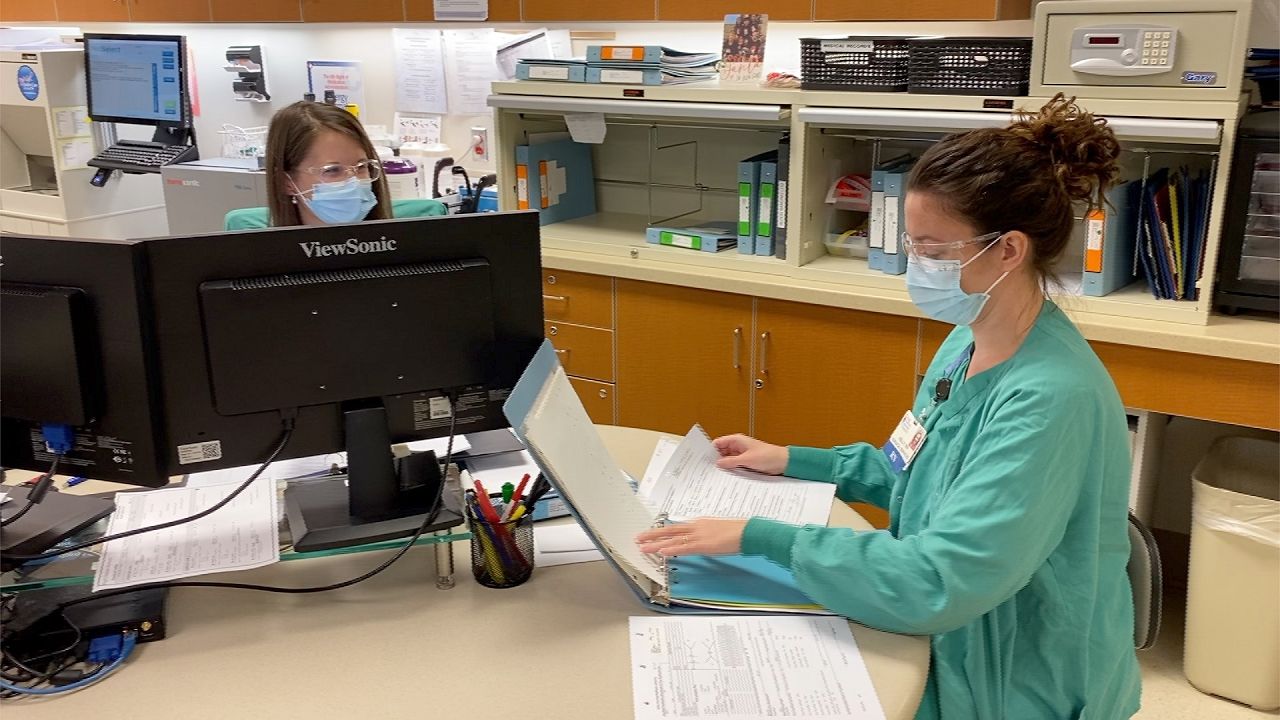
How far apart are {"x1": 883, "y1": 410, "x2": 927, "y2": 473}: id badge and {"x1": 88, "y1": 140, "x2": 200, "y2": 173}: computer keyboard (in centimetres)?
337

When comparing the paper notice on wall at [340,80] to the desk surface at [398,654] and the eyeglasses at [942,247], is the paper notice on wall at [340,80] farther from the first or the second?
the eyeglasses at [942,247]

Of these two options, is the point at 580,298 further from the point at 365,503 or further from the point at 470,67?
the point at 365,503

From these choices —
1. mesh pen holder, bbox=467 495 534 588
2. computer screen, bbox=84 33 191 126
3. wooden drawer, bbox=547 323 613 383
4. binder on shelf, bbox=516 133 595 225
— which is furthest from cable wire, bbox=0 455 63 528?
computer screen, bbox=84 33 191 126

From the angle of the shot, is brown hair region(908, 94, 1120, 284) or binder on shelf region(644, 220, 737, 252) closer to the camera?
brown hair region(908, 94, 1120, 284)

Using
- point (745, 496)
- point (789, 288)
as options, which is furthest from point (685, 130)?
point (745, 496)

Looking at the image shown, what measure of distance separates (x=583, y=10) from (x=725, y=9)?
504 millimetres

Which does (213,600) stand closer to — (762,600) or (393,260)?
(393,260)

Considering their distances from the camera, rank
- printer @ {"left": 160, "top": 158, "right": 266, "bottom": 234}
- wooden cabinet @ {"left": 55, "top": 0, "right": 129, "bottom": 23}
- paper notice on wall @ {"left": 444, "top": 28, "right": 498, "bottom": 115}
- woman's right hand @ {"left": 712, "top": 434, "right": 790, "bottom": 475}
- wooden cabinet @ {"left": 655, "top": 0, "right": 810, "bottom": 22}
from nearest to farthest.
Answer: woman's right hand @ {"left": 712, "top": 434, "right": 790, "bottom": 475} < wooden cabinet @ {"left": 655, "top": 0, "right": 810, "bottom": 22} < printer @ {"left": 160, "top": 158, "right": 266, "bottom": 234} < paper notice on wall @ {"left": 444, "top": 28, "right": 498, "bottom": 115} < wooden cabinet @ {"left": 55, "top": 0, "right": 129, "bottom": 23}

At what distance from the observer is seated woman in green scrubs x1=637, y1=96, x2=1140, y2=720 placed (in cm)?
118

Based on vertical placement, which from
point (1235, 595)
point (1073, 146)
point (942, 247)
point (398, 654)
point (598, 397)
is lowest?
point (1235, 595)

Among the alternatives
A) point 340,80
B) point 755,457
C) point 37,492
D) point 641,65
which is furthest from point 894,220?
point 340,80

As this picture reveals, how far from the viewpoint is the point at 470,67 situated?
3949 mm

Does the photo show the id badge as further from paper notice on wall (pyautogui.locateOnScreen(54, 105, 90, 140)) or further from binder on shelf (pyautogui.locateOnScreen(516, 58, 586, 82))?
paper notice on wall (pyautogui.locateOnScreen(54, 105, 90, 140))

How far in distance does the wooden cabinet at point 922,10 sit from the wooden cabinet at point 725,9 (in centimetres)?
7
